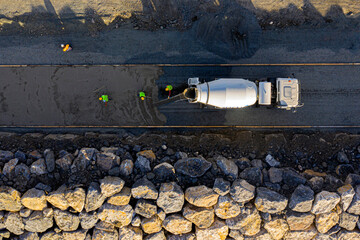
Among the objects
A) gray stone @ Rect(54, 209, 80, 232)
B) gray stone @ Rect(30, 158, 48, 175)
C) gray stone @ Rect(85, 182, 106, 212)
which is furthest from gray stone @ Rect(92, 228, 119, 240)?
gray stone @ Rect(30, 158, 48, 175)

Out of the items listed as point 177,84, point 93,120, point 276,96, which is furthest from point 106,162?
point 276,96

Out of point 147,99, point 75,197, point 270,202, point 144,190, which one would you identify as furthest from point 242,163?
point 75,197

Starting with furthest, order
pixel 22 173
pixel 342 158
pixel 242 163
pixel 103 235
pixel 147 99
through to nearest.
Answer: pixel 147 99 < pixel 342 158 < pixel 242 163 < pixel 22 173 < pixel 103 235

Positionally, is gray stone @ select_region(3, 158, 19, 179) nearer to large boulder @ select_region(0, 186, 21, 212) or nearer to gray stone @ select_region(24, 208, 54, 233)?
large boulder @ select_region(0, 186, 21, 212)

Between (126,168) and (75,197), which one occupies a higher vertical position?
(126,168)

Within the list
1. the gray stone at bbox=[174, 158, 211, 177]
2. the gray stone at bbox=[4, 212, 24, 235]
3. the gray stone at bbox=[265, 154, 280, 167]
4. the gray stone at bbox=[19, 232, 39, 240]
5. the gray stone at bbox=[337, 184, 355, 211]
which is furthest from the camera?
the gray stone at bbox=[265, 154, 280, 167]

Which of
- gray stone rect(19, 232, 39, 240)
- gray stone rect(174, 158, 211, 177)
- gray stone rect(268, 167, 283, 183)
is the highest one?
gray stone rect(174, 158, 211, 177)

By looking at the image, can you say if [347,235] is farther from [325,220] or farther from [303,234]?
[303,234]

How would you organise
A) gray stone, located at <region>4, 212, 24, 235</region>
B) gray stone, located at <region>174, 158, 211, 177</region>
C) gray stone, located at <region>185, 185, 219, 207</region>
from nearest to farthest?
1. gray stone, located at <region>185, 185, 219, 207</region>
2. gray stone, located at <region>4, 212, 24, 235</region>
3. gray stone, located at <region>174, 158, 211, 177</region>
